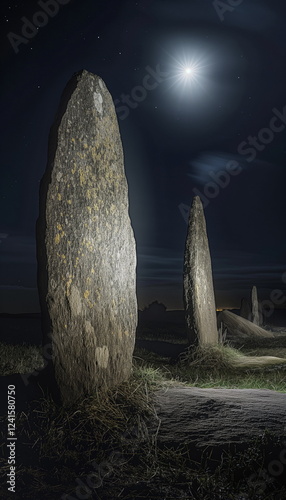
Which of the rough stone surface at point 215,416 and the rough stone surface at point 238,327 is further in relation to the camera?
the rough stone surface at point 238,327

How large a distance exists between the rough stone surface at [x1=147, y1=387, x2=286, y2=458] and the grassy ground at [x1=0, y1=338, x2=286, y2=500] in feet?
0.46

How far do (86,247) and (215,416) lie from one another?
2.16 metres

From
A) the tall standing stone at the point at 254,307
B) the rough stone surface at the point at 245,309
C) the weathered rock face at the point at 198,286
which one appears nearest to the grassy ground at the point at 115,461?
the weathered rock face at the point at 198,286

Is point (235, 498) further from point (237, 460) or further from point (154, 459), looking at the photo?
point (154, 459)

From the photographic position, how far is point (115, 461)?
3900mm

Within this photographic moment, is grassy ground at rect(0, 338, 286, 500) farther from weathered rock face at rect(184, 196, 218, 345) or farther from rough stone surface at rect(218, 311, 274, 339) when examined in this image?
rough stone surface at rect(218, 311, 274, 339)

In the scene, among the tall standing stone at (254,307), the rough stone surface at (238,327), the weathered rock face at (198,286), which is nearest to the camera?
the weathered rock face at (198,286)

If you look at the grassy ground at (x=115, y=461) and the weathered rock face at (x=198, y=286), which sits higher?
the weathered rock face at (x=198, y=286)

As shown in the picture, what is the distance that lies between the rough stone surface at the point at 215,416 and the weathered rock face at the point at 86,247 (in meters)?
0.81

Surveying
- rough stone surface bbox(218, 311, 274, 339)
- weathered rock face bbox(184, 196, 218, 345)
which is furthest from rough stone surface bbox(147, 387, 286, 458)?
rough stone surface bbox(218, 311, 274, 339)

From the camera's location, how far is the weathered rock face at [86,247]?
15.6 feet

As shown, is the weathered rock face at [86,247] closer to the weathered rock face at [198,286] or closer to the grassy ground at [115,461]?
the grassy ground at [115,461]

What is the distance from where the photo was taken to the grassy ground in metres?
3.50

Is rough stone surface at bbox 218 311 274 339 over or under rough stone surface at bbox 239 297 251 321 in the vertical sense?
under
